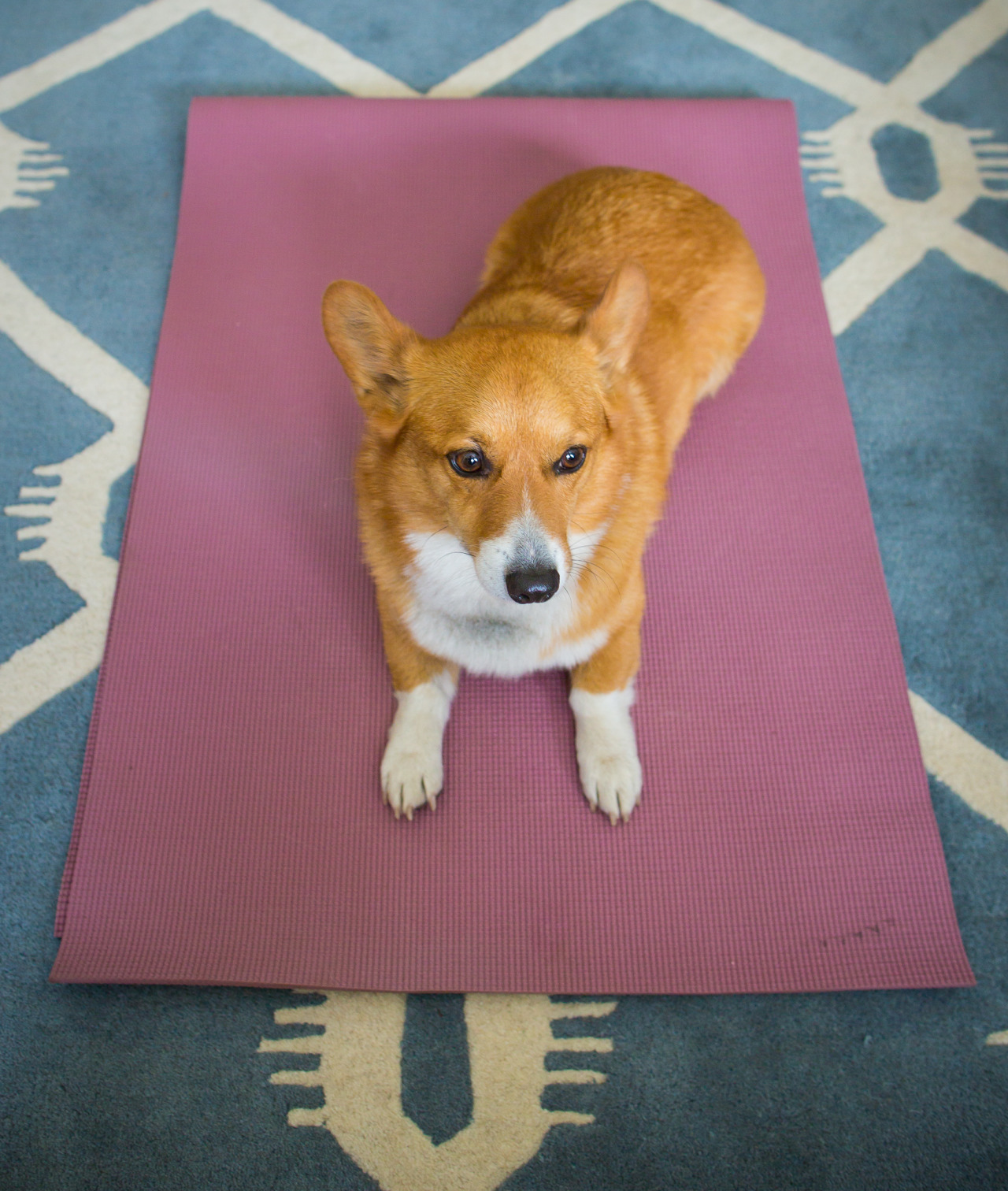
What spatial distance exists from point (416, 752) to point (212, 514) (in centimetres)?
93

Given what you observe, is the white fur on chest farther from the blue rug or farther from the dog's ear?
the blue rug

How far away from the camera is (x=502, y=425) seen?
4.72 feet

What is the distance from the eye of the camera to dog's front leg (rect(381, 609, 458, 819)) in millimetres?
1826

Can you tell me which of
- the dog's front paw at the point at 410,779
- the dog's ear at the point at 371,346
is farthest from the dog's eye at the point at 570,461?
the dog's front paw at the point at 410,779

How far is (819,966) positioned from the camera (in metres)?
1.70

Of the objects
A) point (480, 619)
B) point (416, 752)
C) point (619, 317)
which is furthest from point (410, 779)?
point (619, 317)

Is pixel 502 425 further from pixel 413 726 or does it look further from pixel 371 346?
pixel 413 726

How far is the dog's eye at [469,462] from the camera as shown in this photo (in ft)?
4.83

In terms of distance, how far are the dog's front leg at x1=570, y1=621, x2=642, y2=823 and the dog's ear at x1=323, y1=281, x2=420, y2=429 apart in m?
0.73

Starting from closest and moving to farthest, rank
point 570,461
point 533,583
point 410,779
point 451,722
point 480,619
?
point 533,583, point 570,461, point 480,619, point 410,779, point 451,722

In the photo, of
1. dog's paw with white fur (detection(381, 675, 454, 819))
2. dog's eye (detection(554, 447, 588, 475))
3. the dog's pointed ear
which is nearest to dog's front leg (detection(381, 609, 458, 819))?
dog's paw with white fur (detection(381, 675, 454, 819))

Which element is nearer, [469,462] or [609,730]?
[469,462]

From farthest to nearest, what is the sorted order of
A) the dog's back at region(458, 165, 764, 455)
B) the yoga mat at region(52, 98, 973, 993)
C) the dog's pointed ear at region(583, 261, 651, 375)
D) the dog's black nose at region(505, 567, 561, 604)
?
1. the dog's back at region(458, 165, 764, 455)
2. the yoga mat at region(52, 98, 973, 993)
3. the dog's pointed ear at region(583, 261, 651, 375)
4. the dog's black nose at region(505, 567, 561, 604)

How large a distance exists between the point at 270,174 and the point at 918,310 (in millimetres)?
2241
